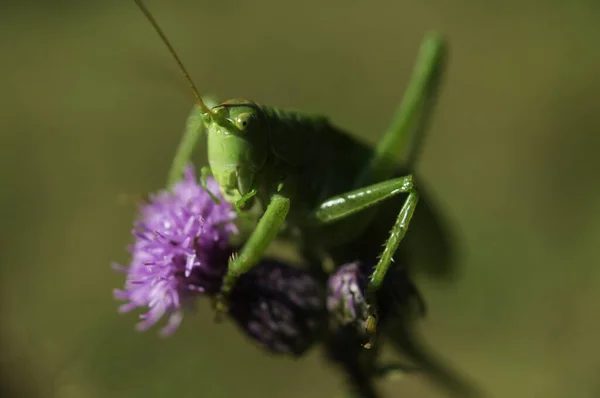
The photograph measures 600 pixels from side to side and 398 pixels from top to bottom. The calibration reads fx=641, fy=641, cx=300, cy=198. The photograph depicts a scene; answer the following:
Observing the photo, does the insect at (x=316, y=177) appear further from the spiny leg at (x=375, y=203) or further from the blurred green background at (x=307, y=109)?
the blurred green background at (x=307, y=109)

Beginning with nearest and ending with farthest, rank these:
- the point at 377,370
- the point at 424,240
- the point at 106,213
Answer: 1. the point at 377,370
2. the point at 424,240
3. the point at 106,213

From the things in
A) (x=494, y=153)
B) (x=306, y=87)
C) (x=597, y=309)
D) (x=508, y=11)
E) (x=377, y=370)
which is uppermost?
(x=377, y=370)

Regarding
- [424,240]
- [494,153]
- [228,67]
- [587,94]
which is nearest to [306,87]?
[228,67]

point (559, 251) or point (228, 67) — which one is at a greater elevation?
point (228, 67)

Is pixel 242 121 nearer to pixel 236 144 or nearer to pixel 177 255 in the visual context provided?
pixel 236 144

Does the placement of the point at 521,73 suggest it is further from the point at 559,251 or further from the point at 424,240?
the point at 424,240

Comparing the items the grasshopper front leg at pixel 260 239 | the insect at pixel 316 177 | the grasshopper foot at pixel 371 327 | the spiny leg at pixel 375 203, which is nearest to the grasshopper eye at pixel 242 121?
the insect at pixel 316 177

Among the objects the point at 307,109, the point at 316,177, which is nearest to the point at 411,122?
the point at 316,177
